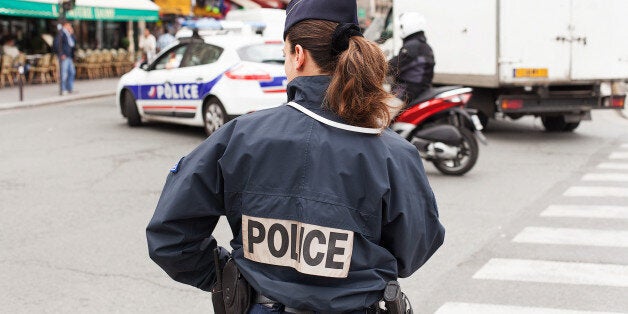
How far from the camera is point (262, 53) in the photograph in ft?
39.3

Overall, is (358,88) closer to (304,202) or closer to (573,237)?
(304,202)

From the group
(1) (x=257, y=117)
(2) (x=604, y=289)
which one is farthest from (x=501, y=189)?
(1) (x=257, y=117)

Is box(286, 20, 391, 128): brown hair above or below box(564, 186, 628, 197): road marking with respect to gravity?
above

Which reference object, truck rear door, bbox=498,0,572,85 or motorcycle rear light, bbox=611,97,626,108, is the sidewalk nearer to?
truck rear door, bbox=498,0,572,85

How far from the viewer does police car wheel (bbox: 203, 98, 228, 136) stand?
11.9 metres

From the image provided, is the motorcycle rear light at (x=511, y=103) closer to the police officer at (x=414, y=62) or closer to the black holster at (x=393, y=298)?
the police officer at (x=414, y=62)

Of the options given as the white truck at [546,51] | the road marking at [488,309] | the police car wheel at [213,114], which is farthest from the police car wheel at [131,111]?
the road marking at [488,309]

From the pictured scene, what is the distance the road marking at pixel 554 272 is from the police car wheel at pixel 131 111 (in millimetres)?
8806

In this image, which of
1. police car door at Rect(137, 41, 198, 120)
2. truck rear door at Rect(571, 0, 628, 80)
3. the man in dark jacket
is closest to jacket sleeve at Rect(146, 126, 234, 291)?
police car door at Rect(137, 41, 198, 120)

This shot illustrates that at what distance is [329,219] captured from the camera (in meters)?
2.13

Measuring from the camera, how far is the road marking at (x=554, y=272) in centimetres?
562

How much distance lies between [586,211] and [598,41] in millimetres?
5497

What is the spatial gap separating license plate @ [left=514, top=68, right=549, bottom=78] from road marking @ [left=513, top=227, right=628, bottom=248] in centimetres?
577

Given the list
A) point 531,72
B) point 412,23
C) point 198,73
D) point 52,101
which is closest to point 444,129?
point 412,23
